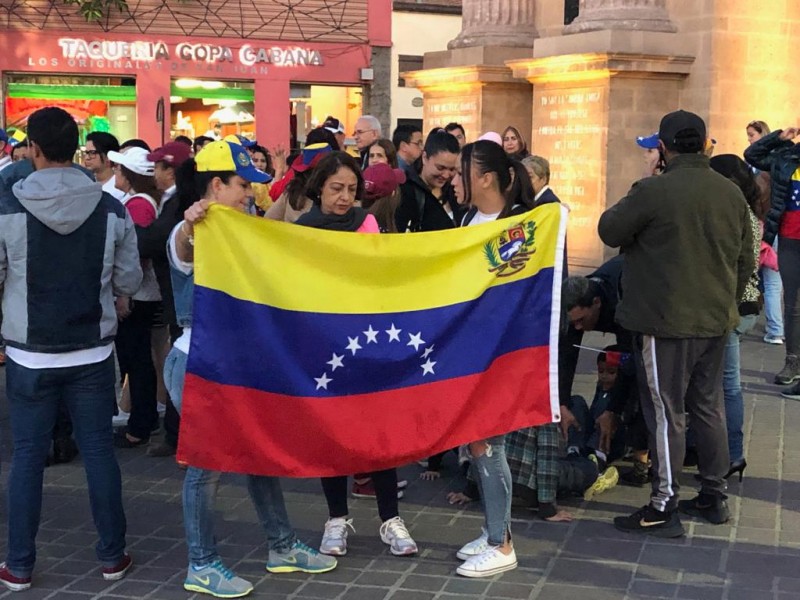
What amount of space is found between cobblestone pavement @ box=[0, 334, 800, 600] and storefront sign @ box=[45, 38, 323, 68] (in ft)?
76.3

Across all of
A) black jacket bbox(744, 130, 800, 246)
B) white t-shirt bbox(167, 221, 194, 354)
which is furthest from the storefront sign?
white t-shirt bbox(167, 221, 194, 354)

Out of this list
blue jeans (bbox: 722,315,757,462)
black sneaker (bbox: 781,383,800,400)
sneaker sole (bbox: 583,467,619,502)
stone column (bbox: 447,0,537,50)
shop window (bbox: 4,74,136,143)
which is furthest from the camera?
shop window (bbox: 4,74,136,143)

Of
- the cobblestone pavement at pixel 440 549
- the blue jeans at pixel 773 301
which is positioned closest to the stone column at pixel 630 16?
the blue jeans at pixel 773 301

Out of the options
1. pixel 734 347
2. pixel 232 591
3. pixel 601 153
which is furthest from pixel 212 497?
pixel 601 153

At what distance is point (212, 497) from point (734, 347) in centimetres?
324

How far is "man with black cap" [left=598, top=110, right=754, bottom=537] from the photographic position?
5852 millimetres

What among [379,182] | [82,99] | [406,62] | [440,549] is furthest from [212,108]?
[440,549]

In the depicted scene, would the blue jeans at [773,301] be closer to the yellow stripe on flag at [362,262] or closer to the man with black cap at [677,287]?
the man with black cap at [677,287]

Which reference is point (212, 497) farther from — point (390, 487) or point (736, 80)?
point (736, 80)

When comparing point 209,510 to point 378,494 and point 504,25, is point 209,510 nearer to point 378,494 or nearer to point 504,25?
point 378,494

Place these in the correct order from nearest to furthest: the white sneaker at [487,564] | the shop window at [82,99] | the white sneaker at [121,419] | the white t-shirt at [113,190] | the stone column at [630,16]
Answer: the white sneaker at [487,564], the white t-shirt at [113,190], the white sneaker at [121,419], the stone column at [630,16], the shop window at [82,99]

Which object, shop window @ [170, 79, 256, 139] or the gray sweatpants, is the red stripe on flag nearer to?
the gray sweatpants

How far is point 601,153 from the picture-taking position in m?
13.7

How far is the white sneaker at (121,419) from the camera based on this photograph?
830 cm
